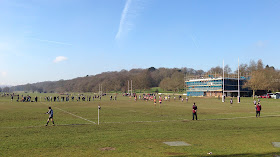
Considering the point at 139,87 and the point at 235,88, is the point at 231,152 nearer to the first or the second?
the point at 235,88

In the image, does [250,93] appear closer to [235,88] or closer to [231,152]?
[235,88]

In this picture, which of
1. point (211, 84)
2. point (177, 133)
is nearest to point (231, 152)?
point (177, 133)

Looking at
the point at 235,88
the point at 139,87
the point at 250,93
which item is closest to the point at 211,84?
the point at 235,88

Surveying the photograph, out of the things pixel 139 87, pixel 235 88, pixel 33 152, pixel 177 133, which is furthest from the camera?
pixel 139 87

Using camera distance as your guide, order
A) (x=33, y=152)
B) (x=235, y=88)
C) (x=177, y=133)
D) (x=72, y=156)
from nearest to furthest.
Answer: (x=72, y=156) → (x=33, y=152) → (x=177, y=133) → (x=235, y=88)

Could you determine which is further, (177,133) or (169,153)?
(177,133)

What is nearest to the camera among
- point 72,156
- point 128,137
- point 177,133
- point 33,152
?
point 72,156

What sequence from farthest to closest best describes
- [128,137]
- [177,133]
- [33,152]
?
[177,133]
[128,137]
[33,152]

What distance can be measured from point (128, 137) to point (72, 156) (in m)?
4.57

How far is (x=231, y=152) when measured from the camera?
399 inches

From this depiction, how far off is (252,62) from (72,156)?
128760 mm

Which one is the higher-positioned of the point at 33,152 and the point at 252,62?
the point at 252,62

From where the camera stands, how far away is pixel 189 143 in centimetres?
1203

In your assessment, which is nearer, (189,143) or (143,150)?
(143,150)
